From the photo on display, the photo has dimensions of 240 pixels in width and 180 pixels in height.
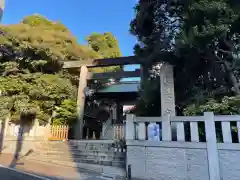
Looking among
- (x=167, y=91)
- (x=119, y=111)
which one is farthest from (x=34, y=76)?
(x=167, y=91)

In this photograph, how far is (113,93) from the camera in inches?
536

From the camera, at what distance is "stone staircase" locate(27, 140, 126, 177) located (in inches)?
247

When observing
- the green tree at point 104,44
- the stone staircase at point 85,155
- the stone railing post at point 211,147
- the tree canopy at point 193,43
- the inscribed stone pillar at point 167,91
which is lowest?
the stone staircase at point 85,155

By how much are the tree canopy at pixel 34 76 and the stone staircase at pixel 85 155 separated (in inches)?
89.8

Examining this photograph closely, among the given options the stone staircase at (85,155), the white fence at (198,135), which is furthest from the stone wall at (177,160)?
the stone staircase at (85,155)

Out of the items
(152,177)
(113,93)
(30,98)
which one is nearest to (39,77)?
(30,98)

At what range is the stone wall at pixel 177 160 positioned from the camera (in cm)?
409

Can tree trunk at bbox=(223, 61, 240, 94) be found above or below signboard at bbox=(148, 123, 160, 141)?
above

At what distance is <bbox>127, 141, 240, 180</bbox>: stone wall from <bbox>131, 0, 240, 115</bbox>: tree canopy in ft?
4.42

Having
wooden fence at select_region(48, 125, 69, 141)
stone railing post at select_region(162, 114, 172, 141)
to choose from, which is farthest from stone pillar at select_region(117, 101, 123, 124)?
stone railing post at select_region(162, 114, 172, 141)

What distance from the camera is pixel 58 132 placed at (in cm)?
1059

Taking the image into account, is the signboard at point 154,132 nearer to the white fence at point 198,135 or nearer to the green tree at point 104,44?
the white fence at point 198,135

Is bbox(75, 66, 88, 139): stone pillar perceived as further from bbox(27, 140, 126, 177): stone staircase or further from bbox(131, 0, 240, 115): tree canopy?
bbox(131, 0, 240, 115): tree canopy

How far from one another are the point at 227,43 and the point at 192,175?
10.9ft
